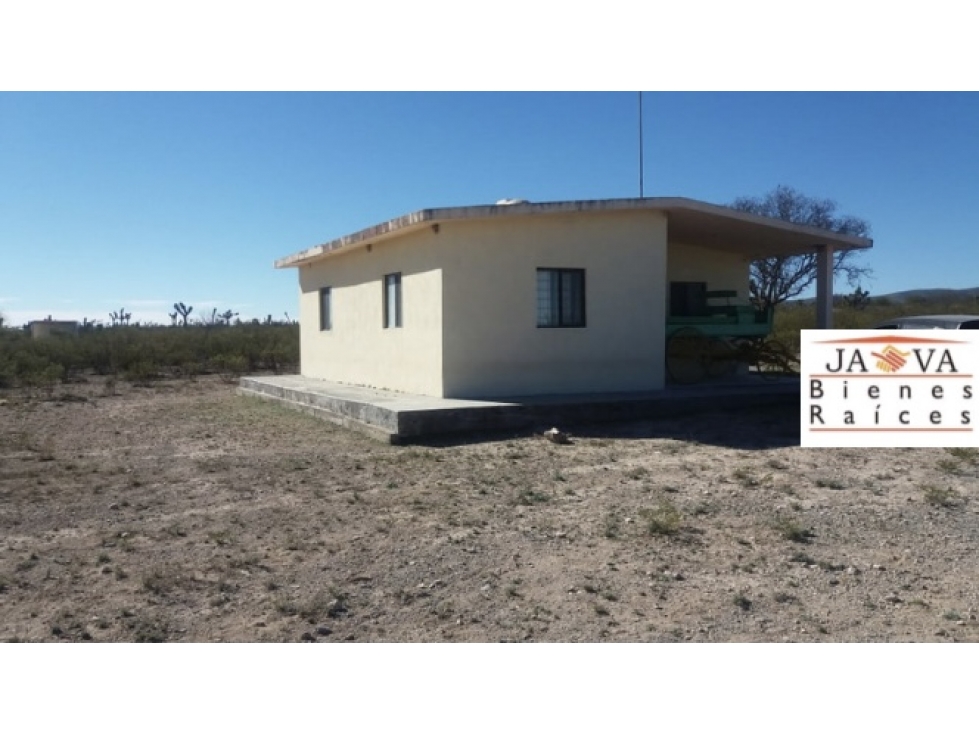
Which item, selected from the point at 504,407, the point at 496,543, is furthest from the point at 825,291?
the point at 496,543

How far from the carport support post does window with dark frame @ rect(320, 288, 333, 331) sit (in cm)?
951

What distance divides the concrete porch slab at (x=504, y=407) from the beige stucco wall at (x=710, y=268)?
3.16 metres

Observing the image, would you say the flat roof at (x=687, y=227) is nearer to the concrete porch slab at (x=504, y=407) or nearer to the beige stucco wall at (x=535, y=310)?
the beige stucco wall at (x=535, y=310)

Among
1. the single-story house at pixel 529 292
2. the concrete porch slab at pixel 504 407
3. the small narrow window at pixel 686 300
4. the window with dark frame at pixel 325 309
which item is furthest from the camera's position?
the window with dark frame at pixel 325 309

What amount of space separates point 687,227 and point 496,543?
368 inches

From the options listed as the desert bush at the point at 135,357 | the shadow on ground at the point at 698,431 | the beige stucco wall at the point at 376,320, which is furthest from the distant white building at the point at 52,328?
the shadow on ground at the point at 698,431

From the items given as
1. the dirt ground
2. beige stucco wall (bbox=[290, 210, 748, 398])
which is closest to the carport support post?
beige stucco wall (bbox=[290, 210, 748, 398])

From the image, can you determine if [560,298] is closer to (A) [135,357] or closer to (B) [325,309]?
(B) [325,309]

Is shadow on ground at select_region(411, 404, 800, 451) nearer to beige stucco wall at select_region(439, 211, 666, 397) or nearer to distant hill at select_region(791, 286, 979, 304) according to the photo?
beige stucco wall at select_region(439, 211, 666, 397)

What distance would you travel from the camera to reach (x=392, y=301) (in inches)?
516

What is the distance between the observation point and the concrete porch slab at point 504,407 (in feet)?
32.3

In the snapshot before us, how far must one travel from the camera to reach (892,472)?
763 cm

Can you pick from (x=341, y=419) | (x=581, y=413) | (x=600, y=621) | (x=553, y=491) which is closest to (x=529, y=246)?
(x=581, y=413)

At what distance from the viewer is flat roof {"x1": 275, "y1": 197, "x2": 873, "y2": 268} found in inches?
425
